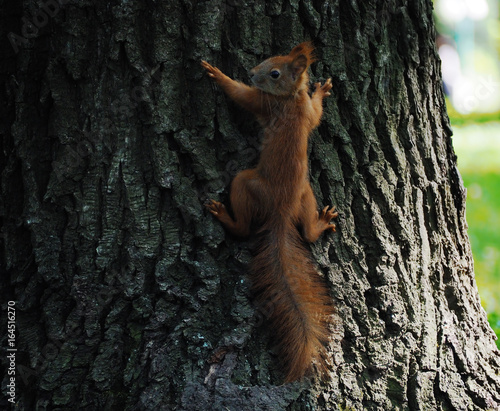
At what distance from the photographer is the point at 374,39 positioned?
2455mm

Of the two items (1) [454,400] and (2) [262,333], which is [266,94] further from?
(1) [454,400]

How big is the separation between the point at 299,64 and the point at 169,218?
932mm

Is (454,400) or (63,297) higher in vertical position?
(63,297)

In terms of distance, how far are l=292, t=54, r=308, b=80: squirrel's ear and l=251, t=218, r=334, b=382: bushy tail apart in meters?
0.76

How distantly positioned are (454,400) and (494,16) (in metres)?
15.2

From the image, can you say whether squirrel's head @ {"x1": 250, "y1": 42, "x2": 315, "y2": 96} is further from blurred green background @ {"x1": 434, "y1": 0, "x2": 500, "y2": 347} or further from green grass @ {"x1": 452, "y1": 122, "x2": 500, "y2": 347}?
green grass @ {"x1": 452, "y1": 122, "x2": 500, "y2": 347}

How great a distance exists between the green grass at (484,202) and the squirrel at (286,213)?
1.53 m

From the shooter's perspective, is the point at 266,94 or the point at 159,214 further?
the point at 266,94

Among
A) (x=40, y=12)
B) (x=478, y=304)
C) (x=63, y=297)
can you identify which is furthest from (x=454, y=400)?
(x=40, y=12)

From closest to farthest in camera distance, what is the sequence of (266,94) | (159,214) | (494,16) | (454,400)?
(159,214), (454,400), (266,94), (494,16)

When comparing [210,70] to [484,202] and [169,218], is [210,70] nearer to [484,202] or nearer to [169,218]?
[169,218]
